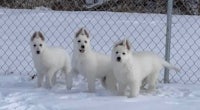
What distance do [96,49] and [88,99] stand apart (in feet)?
10.7

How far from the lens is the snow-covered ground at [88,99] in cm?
513

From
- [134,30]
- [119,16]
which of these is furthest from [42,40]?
[119,16]

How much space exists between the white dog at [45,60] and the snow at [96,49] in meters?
0.16

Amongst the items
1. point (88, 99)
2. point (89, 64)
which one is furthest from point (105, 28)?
point (88, 99)

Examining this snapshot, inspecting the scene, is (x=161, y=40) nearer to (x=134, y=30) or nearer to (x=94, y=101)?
(x=134, y=30)

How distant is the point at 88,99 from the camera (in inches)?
216

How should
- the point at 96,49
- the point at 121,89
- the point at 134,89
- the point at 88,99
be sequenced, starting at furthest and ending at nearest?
the point at 96,49 → the point at 121,89 → the point at 134,89 → the point at 88,99

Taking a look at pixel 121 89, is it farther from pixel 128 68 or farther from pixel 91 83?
pixel 91 83

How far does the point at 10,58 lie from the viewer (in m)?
7.97

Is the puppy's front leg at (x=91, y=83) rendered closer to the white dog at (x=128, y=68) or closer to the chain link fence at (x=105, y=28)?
the white dog at (x=128, y=68)

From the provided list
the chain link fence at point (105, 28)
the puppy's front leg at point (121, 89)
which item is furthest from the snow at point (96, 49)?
the puppy's front leg at point (121, 89)

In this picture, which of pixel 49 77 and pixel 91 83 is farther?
pixel 49 77

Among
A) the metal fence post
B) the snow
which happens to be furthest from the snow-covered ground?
the metal fence post

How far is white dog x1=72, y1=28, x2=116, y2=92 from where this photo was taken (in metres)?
5.89
